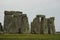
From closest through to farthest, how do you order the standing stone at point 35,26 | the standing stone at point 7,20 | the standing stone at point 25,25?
the standing stone at point 7,20, the standing stone at point 25,25, the standing stone at point 35,26

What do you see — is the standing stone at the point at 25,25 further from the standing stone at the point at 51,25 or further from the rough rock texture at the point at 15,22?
the standing stone at the point at 51,25

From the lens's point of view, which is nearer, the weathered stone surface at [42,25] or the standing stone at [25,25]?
the standing stone at [25,25]

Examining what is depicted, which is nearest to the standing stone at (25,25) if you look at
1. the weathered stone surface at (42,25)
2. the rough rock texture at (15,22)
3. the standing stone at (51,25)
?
the rough rock texture at (15,22)

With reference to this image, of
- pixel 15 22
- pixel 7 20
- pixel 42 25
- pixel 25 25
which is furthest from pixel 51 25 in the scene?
pixel 7 20

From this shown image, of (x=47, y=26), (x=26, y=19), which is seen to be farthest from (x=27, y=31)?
(x=47, y=26)

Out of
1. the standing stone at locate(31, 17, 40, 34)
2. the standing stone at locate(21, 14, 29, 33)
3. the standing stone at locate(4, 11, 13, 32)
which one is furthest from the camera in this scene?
the standing stone at locate(31, 17, 40, 34)

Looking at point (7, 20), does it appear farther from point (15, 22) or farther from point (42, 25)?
point (42, 25)

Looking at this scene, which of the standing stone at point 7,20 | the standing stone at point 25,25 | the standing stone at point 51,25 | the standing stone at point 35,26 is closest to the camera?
the standing stone at point 7,20

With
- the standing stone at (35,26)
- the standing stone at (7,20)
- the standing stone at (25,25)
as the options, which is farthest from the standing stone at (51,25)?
the standing stone at (7,20)

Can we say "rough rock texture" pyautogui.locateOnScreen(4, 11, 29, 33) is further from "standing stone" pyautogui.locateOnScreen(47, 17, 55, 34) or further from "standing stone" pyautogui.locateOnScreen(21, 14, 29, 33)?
"standing stone" pyautogui.locateOnScreen(47, 17, 55, 34)

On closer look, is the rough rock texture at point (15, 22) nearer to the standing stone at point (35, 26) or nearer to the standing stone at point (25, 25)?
the standing stone at point (25, 25)

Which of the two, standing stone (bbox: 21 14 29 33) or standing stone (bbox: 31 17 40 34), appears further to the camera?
standing stone (bbox: 31 17 40 34)

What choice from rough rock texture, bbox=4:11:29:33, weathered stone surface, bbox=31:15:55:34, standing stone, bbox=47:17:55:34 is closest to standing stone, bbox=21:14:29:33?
rough rock texture, bbox=4:11:29:33

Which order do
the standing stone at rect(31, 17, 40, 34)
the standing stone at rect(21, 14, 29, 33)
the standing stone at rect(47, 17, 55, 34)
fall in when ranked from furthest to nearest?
the standing stone at rect(47, 17, 55, 34)
the standing stone at rect(31, 17, 40, 34)
the standing stone at rect(21, 14, 29, 33)
